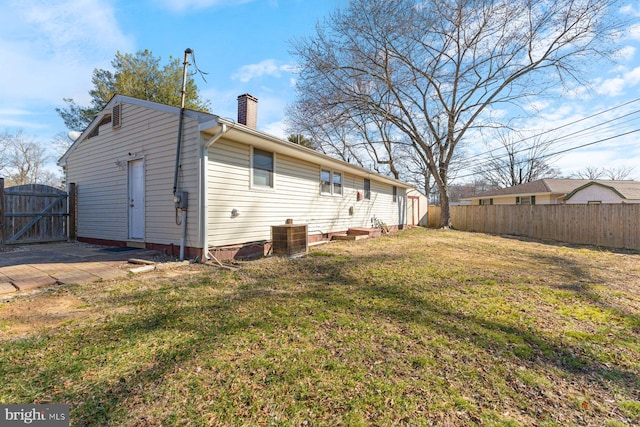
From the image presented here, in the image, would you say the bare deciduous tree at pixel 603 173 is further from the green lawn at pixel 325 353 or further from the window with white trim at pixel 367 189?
the green lawn at pixel 325 353

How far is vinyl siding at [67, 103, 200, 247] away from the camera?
18.3 feet

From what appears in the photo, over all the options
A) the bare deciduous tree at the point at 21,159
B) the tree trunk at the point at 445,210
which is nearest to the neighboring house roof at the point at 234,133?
the tree trunk at the point at 445,210

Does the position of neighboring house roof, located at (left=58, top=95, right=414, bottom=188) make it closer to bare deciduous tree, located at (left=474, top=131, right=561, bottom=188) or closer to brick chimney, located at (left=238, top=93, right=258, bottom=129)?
brick chimney, located at (left=238, top=93, right=258, bottom=129)

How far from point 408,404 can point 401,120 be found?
51.2ft

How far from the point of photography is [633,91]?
39.2 feet

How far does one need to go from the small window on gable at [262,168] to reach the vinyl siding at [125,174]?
1.50 m

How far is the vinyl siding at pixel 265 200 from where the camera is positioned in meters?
5.71

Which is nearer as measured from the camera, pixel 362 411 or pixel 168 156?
pixel 362 411

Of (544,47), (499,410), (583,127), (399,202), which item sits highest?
(544,47)

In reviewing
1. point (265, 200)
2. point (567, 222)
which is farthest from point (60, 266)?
point (567, 222)

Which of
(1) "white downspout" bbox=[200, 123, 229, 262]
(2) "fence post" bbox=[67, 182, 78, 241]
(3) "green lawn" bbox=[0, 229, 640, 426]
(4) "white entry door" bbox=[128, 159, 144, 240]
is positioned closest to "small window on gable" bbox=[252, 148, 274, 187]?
(1) "white downspout" bbox=[200, 123, 229, 262]

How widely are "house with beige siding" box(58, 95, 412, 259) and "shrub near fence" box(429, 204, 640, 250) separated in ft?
33.6

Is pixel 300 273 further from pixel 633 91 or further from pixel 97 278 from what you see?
pixel 633 91

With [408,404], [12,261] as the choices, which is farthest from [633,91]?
[12,261]
